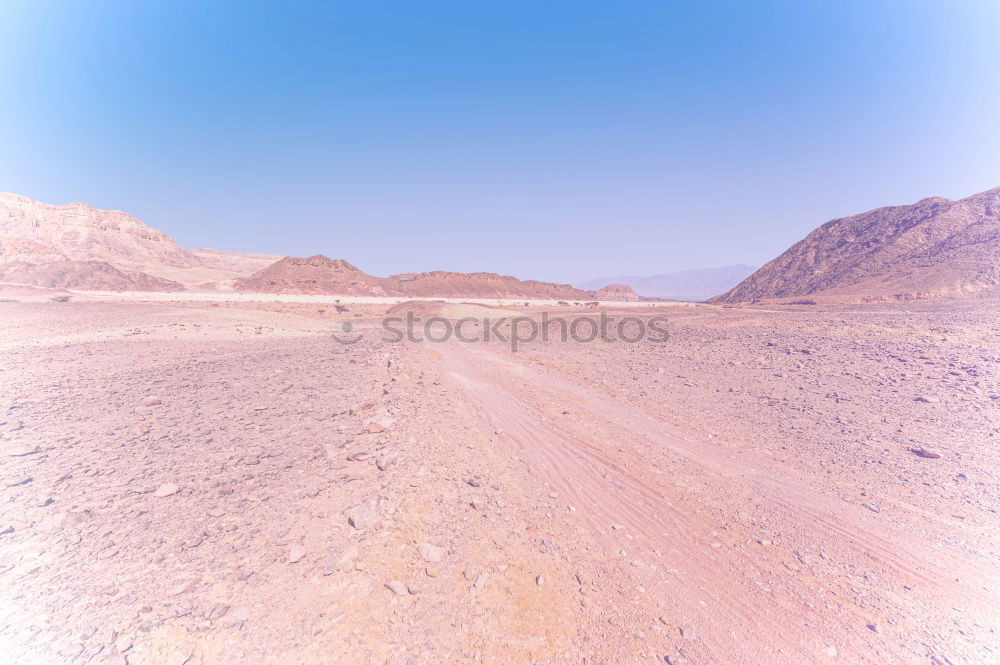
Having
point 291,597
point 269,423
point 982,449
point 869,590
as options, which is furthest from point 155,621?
point 982,449

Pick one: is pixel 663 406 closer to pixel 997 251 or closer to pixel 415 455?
pixel 415 455

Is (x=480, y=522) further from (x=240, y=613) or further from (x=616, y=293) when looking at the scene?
(x=616, y=293)

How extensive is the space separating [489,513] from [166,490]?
3308 millimetres

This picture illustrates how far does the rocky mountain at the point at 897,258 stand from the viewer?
31.6 m

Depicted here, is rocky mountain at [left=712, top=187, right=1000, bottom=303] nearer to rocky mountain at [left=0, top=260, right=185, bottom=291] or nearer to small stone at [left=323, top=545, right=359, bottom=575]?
small stone at [left=323, top=545, right=359, bottom=575]

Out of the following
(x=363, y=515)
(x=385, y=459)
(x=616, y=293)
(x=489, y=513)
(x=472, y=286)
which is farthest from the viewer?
(x=616, y=293)

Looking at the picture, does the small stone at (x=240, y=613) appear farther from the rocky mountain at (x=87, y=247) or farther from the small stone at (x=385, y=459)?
the rocky mountain at (x=87, y=247)

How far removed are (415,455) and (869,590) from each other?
15.7ft

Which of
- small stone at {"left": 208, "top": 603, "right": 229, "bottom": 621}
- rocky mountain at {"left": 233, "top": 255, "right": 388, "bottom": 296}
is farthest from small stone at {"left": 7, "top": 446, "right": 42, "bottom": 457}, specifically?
rocky mountain at {"left": 233, "top": 255, "right": 388, "bottom": 296}

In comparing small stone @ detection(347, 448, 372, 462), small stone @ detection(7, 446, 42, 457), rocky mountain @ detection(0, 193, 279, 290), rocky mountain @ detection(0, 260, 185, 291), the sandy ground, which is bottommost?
the sandy ground

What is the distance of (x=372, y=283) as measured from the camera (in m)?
94.8

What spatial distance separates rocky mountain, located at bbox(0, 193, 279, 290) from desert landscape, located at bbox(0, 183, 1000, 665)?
80623 millimetres

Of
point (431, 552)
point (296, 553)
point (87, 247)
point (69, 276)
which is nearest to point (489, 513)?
point (431, 552)

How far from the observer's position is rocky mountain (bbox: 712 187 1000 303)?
→ 104ft
